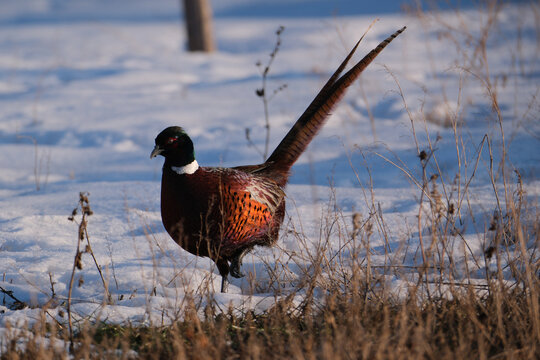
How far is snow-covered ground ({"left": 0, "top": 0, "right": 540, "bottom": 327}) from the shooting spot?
2.84 m

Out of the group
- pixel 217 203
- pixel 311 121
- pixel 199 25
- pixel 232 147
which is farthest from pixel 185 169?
pixel 199 25

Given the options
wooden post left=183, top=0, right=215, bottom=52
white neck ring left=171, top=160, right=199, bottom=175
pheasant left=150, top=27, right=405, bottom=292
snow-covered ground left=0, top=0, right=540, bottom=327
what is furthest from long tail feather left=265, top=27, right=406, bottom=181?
wooden post left=183, top=0, right=215, bottom=52

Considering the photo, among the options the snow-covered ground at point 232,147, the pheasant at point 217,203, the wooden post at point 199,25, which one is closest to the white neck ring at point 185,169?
the pheasant at point 217,203

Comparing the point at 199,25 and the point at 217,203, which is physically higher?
the point at 199,25

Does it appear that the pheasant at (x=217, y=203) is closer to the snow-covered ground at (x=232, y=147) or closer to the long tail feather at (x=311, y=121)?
the long tail feather at (x=311, y=121)

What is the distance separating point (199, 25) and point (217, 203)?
307 inches

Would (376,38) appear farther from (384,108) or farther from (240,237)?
(240,237)

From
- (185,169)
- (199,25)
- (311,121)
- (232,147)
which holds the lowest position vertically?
(185,169)

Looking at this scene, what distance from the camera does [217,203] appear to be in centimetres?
266

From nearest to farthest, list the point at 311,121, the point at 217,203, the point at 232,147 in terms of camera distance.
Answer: the point at 217,203, the point at 311,121, the point at 232,147

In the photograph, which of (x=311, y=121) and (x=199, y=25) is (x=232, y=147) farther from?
(x=199, y=25)

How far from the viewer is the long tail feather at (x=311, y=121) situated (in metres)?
3.01

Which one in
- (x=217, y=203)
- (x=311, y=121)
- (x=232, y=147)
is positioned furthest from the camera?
(x=232, y=147)

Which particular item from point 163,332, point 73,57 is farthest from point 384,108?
point 73,57
